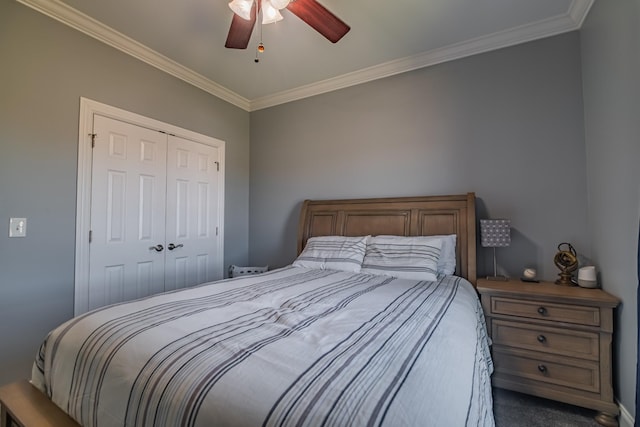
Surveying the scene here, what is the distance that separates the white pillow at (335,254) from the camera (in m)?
2.50

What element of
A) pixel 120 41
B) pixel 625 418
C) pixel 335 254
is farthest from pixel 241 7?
pixel 625 418

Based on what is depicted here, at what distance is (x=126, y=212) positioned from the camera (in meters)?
2.54

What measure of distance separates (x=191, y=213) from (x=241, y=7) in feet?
6.95

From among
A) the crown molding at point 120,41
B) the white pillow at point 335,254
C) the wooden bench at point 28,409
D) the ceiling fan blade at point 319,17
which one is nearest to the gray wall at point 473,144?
the white pillow at point 335,254

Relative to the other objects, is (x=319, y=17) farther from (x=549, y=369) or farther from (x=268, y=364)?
(x=549, y=369)

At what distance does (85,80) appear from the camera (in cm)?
229

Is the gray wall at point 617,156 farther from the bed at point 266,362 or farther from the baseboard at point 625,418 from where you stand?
the bed at point 266,362

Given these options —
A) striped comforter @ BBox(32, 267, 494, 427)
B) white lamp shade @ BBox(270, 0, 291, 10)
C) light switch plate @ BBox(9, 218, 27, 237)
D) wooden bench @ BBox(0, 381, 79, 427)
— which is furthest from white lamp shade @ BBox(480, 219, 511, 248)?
light switch plate @ BBox(9, 218, 27, 237)

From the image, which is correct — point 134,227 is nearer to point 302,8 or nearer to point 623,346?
point 302,8

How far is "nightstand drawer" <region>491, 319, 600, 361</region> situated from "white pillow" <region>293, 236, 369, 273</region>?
1106 mm

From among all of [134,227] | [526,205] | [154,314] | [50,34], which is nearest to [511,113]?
[526,205]

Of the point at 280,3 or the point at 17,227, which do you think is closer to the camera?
the point at 280,3

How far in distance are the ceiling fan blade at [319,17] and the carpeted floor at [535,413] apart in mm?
2637

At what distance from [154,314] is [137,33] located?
2.44 m
